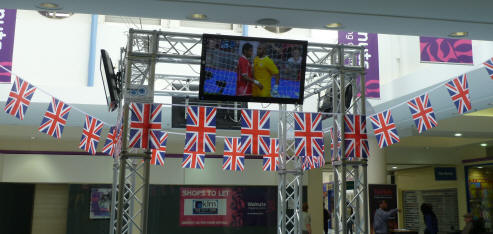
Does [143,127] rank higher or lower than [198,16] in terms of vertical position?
lower

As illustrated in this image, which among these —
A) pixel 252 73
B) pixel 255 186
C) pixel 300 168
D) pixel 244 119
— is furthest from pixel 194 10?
pixel 255 186

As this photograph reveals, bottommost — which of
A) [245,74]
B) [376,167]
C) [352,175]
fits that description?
[352,175]

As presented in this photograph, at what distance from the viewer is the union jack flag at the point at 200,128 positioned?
27.2 feet

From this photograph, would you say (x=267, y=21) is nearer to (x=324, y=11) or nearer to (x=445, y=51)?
(x=324, y=11)

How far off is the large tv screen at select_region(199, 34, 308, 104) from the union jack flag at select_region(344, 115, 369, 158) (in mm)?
1363

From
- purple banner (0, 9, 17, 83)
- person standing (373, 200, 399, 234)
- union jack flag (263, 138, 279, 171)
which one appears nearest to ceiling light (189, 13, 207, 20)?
purple banner (0, 9, 17, 83)

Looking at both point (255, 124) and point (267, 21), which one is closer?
point (267, 21)

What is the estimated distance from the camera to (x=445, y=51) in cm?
806

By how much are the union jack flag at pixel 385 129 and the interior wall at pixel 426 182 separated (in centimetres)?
1102

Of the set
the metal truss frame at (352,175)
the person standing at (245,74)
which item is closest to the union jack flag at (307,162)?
the metal truss frame at (352,175)

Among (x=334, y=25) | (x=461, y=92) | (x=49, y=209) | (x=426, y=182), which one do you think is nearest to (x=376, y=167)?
(x=461, y=92)

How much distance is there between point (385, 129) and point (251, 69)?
293cm

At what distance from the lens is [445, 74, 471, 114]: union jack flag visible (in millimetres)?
7035

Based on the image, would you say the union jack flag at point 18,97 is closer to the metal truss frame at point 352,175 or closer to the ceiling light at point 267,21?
the ceiling light at point 267,21
